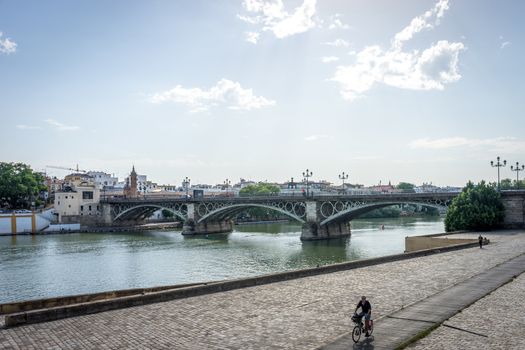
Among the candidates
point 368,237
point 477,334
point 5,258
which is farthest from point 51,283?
point 368,237

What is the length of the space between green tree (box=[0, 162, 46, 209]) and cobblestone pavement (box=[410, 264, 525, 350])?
108 m

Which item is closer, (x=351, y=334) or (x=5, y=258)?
(x=351, y=334)

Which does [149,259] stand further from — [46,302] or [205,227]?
[205,227]

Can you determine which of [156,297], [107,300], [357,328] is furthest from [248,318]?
[107,300]

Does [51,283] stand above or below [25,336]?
below

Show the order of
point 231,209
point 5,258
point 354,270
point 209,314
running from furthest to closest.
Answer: point 231,209 → point 5,258 → point 354,270 → point 209,314

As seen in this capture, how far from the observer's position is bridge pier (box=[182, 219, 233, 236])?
93812 mm

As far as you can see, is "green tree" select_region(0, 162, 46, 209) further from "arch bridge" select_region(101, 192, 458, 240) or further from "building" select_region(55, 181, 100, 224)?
"arch bridge" select_region(101, 192, 458, 240)

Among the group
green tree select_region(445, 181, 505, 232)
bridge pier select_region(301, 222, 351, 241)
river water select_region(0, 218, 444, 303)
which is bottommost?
river water select_region(0, 218, 444, 303)

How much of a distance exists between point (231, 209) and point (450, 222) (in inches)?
1782

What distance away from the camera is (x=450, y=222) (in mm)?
57156

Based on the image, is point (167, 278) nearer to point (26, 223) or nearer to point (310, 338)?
point (310, 338)

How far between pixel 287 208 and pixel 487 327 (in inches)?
2807

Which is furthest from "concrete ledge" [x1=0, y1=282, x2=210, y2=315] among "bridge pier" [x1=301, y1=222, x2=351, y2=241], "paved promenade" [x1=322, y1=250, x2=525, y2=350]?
"bridge pier" [x1=301, y1=222, x2=351, y2=241]
